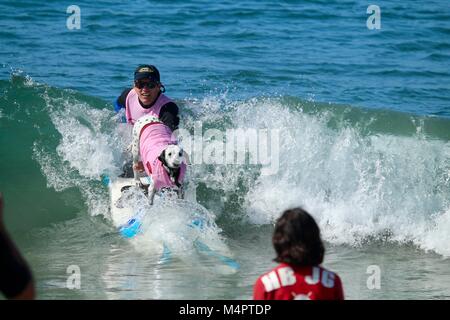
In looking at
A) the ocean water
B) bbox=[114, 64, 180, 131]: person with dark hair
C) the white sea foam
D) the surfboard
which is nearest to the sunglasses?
bbox=[114, 64, 180, 131]: person with dark hair

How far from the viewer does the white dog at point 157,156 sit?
762 cm

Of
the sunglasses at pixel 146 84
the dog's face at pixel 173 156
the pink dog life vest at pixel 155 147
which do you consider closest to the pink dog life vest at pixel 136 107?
the sunglasses at pixel 146 84

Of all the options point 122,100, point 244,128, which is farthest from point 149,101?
point 244,128

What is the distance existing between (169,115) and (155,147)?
36.5 inches

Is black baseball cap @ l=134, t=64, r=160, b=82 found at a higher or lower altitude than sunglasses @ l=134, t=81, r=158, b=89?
higher

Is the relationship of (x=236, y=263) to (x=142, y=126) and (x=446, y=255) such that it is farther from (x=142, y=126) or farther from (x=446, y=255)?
(x=446, y=255)

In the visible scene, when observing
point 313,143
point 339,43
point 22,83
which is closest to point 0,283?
point 313,143

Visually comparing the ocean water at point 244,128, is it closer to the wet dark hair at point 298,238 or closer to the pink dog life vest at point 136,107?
the pink dog life vest at point 136,107

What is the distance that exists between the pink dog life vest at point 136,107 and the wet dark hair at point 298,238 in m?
4.67

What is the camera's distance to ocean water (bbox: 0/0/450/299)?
26.5 feet

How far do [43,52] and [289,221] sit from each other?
38.7 ft

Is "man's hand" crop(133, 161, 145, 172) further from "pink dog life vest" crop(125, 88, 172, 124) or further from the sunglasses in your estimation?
the sunglasses

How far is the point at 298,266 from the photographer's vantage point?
173 inches

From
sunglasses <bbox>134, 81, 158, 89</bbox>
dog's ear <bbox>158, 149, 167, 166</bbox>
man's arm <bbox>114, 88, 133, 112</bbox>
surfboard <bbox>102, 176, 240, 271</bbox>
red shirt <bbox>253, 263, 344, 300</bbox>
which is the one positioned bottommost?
Answer: surfboard <bbox>102, 176, 240, 271</bbox>
